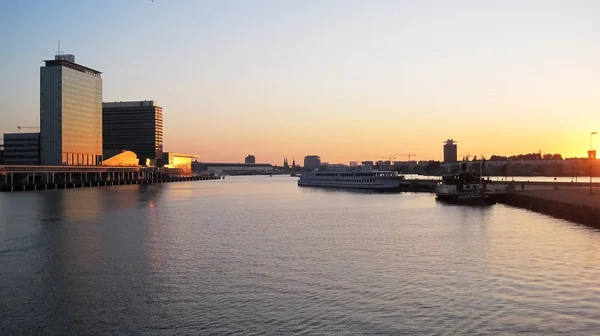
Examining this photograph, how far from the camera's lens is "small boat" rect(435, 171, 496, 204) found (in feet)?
262

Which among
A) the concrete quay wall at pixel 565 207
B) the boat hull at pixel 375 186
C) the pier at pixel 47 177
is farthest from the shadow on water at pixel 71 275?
the pier at pixel 47 177

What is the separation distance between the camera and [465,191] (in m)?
81.6

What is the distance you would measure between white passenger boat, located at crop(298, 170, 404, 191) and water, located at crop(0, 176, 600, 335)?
250 ft

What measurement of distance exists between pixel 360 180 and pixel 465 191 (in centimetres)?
4938

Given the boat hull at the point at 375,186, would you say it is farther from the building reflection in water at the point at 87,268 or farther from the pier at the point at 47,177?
the building reflection in water at the point at 87,268

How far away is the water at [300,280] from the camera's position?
63.0 ft

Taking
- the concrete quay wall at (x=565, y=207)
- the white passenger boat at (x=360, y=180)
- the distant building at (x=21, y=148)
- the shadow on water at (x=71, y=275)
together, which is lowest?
the shadow on water at (x=71, y=275)

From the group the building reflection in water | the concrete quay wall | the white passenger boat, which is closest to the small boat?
the concrete quay wall

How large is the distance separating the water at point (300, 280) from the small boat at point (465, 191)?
1329 inches

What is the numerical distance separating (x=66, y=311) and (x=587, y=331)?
18914 millimetres

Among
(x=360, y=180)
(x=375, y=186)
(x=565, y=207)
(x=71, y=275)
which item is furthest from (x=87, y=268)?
(x=360, y=180)

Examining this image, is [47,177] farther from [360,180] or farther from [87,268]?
[87,268]

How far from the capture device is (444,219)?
2156 inches

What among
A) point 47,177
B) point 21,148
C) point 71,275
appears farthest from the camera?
point 21,148
